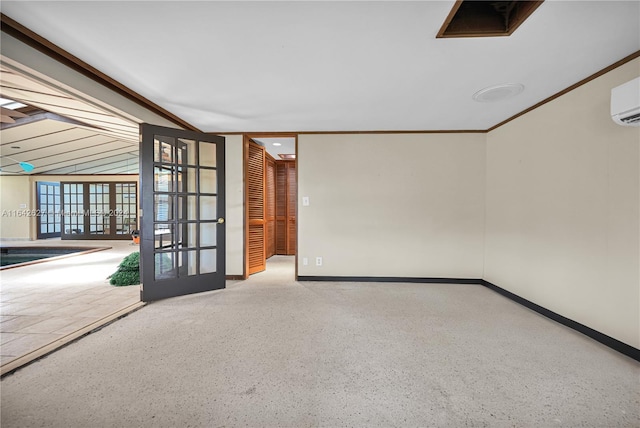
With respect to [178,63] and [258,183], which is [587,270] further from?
[258,183]

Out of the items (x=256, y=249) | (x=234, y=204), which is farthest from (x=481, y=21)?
(x=256, y=249)

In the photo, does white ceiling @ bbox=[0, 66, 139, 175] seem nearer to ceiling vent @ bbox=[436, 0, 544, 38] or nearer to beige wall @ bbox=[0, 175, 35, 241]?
beige wall @ bbox=[0, 175, 35, 241]

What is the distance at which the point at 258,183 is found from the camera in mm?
4512

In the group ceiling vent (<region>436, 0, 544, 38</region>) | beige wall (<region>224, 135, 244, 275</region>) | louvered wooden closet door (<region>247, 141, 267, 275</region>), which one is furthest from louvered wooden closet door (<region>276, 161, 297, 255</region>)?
ceiling vent (<region>436, 0, 544, 38</region>)

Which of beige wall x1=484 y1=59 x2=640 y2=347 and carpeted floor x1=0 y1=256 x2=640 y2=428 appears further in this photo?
beige wall x1=484 y1=59 x2=640 y2=347

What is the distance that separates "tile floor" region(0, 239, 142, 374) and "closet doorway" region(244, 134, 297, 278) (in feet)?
5.55

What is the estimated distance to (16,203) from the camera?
28.6 feet

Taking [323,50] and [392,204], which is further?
[392,204]

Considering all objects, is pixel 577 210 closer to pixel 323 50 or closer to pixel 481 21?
pixel 481 21

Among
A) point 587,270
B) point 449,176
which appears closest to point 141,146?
point 449,176

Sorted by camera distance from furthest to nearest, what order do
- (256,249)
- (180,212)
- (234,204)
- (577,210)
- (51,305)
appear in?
(256,249)
(234,204)
(180,212)
(51,305)
(577,210)

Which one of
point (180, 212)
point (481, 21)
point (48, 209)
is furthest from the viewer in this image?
point (48, 209)

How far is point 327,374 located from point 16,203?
40.3 feet

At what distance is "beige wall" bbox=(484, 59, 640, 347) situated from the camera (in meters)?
2.02
